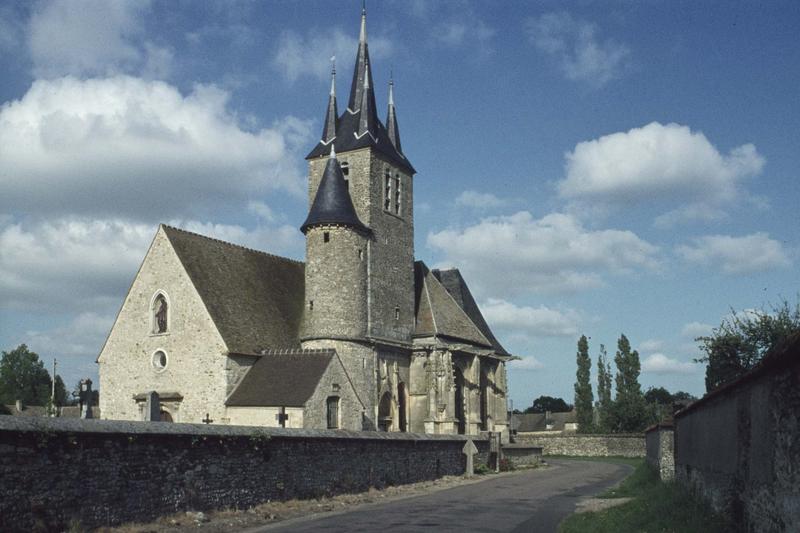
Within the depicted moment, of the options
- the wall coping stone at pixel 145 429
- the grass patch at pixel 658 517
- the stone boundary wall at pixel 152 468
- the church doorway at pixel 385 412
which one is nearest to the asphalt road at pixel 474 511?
the grass patch at pixel 658 517

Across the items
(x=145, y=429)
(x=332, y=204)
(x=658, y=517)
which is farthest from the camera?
(x=332, y=204)

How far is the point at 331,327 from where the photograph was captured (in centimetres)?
3656

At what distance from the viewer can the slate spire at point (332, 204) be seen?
3806 cm

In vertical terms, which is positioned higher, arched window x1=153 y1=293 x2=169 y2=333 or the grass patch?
arched window x1=153 y1=293 x2=169 y2=333

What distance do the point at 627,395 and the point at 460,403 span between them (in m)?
22.8

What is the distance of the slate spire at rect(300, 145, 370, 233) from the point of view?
38.1 m

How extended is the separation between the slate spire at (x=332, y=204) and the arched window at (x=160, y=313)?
7378mm

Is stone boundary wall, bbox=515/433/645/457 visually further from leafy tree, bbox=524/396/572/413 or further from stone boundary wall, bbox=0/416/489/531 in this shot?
leafy tree, bbox=524/396/572/413

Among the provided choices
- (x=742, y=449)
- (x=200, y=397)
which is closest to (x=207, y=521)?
(x=742, y=449)

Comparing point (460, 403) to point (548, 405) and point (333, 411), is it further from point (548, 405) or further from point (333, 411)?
point (548, 405)

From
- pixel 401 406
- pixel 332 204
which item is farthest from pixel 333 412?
pixel 332 204

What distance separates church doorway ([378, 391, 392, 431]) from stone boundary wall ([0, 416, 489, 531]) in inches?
611

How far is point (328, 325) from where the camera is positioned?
3653 cm

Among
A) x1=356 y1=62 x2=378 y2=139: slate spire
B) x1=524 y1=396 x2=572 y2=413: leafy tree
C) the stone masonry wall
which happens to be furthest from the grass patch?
x1=524 y1=396 x2=572 y2=413: leafy tree
